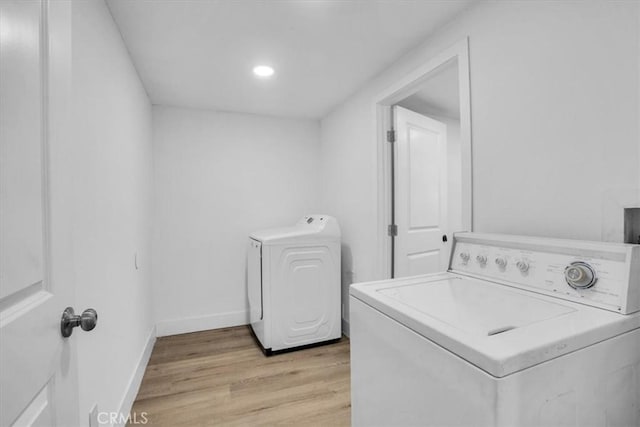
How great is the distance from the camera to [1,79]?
1.61ft

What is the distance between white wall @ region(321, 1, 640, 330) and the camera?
3.20 feet

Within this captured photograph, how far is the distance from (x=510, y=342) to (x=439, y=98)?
8.47 feet

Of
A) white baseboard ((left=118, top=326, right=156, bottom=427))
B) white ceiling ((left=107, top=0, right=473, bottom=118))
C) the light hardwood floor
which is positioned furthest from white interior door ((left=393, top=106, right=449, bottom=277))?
white baseboard ((left=118, top=326, right=156, bottom=427))

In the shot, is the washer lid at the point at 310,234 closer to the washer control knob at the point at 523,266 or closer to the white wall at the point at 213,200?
the white wall at the point at 213,200

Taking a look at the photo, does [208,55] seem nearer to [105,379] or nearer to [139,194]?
[139,194]

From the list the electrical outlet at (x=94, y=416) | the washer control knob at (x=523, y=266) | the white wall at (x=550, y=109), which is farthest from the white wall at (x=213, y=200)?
the washer control knob at (x=523, y=266)

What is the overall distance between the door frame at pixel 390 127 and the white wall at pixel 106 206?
5.11ft

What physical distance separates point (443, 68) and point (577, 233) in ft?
3.55

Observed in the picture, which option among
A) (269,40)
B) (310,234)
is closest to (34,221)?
(269,40)

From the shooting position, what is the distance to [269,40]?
178 cm

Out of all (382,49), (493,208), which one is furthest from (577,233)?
(382,49)

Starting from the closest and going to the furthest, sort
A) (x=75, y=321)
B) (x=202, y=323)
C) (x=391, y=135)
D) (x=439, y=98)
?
(x=75, y=321) < (x=391, y=135) < (x=439, y=98) < (x=202, y=323)

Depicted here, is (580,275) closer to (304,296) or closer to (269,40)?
(269,40)

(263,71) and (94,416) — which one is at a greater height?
(263,71)
